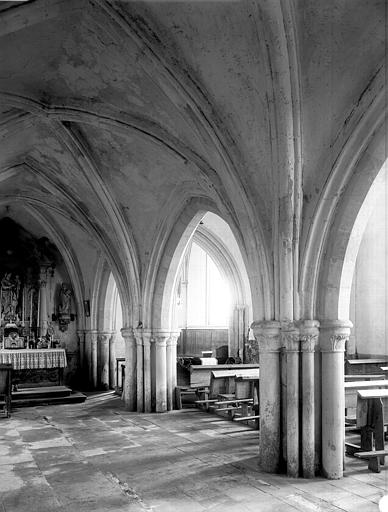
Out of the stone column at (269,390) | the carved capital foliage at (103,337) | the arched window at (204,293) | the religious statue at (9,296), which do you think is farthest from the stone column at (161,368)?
the arched window at (204,293)

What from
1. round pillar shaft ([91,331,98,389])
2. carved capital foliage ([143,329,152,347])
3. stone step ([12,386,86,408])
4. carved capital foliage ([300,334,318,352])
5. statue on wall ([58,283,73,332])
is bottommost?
stone step ([12,386,86,408])

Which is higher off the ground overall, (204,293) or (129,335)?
(204,293)

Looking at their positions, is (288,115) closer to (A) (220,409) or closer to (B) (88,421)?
(A) (220,409)

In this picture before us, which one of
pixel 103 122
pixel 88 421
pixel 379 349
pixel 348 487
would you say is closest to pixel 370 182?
pixel 348 487

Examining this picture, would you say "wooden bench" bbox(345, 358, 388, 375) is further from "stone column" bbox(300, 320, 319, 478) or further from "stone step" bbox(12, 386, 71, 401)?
"stone step" bbox(12, 386, 71, 401)

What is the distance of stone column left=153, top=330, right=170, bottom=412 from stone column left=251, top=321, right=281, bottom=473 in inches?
189

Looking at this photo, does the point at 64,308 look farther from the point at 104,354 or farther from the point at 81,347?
the point at 104,354

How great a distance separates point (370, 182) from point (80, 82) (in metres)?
4.80

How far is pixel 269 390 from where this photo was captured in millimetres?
6980

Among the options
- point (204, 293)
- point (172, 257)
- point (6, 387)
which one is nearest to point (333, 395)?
point (172, 257)

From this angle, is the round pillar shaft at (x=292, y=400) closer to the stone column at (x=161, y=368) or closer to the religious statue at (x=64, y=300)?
the stone column at (x=161, y=368)

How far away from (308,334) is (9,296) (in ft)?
40.6

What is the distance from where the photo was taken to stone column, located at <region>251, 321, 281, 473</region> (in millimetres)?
6852

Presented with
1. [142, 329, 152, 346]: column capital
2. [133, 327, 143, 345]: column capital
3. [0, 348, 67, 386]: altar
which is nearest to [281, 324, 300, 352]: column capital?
[142, 329, 152, 346]: column capital
